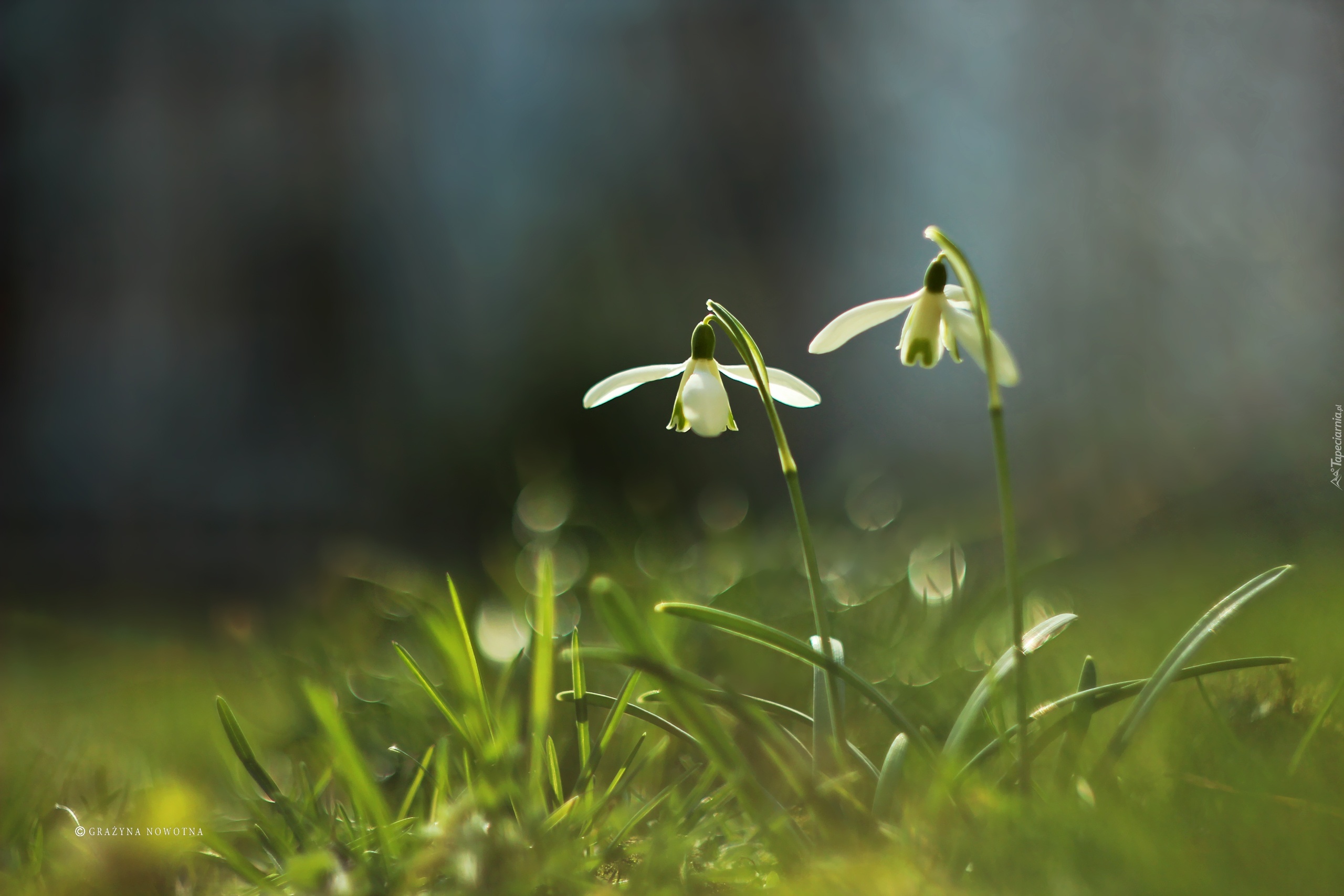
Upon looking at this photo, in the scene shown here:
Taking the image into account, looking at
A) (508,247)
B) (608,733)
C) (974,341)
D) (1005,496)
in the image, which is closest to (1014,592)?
(1005,496)

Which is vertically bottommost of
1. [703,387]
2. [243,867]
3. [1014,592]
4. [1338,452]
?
[1338,452]

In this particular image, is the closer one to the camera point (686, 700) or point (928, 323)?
point (686, 700)

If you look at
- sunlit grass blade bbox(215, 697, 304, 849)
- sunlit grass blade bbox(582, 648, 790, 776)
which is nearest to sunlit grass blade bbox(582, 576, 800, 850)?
sunlit grass blade bbox(582, 648, 790, 776)

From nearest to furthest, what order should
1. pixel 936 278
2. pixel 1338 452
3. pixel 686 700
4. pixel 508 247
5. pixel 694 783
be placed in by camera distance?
pixel 686 700 → pixel 936 278 → pixel 694 783 → pixel 1338 452 → pixel 508 247

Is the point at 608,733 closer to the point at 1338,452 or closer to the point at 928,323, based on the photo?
the point at 928,323

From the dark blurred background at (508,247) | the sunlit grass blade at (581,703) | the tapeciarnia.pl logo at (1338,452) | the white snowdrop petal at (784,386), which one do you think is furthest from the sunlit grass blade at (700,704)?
the dark blurred background at (508,247)

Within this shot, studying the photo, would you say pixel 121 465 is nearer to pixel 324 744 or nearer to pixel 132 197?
pixel 132 197

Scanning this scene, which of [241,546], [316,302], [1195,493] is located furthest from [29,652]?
[1195,493]
